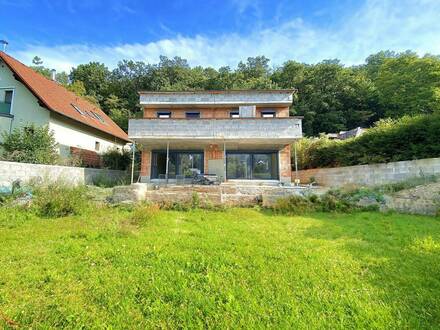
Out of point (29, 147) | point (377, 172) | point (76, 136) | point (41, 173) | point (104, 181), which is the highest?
point (76, 136)

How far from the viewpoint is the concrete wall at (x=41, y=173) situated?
32.5 feet

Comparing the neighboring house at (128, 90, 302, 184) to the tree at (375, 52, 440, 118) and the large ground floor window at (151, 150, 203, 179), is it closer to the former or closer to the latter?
the large ground floor window at (151, 150, 203, 179)

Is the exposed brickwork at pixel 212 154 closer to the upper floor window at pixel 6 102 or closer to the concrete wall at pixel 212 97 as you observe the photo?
the concrete wall at pixel 212 97

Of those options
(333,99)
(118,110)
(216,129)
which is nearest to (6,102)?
(216,129)

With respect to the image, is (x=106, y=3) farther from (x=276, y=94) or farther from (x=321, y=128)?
(x=321, y=128)

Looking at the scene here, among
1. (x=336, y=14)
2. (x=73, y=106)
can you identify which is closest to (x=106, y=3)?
(x=73, y=106)

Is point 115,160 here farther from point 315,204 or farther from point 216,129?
point 315,204

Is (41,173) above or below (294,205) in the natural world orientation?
above

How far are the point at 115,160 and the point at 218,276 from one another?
1867 centimetres

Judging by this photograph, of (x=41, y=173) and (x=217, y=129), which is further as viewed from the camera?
(x=217, y=129)

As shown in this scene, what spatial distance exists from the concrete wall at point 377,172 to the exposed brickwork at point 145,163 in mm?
12149

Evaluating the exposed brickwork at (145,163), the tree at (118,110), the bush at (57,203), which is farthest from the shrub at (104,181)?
the tree at (118,110)

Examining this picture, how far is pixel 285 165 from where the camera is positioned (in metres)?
16.6

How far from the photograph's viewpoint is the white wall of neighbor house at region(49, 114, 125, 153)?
16.4 metres
